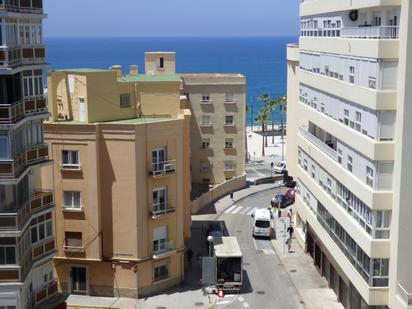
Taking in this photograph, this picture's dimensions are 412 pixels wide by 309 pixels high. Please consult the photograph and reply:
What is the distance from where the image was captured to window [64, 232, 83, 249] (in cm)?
4288

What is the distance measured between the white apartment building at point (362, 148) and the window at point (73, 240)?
15.9 metres

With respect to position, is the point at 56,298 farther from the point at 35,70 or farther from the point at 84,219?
the point at 35,70

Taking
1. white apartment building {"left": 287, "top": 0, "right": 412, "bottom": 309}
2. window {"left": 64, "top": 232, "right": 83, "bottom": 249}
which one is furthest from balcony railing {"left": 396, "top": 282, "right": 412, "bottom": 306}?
window {"left": 64, "top": 232, "right": 83, "bottom": 249}

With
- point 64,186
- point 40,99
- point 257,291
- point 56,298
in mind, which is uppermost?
point 40,99

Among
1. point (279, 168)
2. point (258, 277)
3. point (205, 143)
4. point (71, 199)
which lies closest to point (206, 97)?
point (205, 143)

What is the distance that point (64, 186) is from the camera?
139 ft

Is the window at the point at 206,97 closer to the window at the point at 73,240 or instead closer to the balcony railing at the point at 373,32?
the window at the point at 73,240

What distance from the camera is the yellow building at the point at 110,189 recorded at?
42.0 m

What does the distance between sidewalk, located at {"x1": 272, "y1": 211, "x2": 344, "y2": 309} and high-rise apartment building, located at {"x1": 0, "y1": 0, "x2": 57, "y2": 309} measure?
17.2 meters

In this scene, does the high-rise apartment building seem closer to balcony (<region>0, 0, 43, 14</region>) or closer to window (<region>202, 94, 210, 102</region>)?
balcony (<region>0, 0, 43, 14</region>)

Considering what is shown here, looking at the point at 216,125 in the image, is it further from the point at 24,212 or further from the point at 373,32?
the point at 24,212

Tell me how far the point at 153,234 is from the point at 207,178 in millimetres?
31586

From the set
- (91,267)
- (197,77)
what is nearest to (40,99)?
(91,267)

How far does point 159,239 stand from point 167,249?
920 mm
